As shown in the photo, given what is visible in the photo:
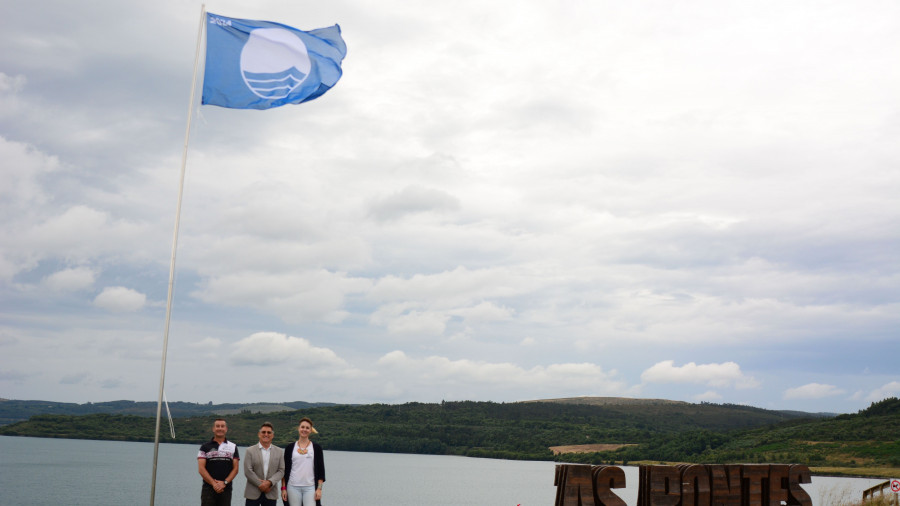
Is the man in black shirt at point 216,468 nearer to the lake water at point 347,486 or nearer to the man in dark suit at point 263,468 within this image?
the man in dark suit at point 263,468

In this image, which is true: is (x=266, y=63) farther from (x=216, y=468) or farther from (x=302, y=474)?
(x=302, y=474)

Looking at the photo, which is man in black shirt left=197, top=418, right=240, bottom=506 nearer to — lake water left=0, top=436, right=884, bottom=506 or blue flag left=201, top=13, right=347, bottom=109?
blue flag left=201, top=13, right=347, bottom=109

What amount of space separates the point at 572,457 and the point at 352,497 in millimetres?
68058

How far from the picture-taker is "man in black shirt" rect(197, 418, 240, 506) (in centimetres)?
1290

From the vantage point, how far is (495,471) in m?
127

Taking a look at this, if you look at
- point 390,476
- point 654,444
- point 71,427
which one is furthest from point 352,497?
point 71,427

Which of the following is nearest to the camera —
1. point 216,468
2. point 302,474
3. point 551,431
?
point 302,474

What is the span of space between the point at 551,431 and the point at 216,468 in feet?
531

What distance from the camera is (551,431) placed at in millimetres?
168750

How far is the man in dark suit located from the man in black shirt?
1.01 feet

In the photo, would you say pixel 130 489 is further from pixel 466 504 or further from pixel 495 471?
pixel 495 471

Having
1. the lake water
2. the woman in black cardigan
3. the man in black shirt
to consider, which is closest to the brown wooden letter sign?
the woman in black cardigan

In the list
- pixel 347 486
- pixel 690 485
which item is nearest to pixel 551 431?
pixel 347 486

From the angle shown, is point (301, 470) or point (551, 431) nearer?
point (301, 470)
